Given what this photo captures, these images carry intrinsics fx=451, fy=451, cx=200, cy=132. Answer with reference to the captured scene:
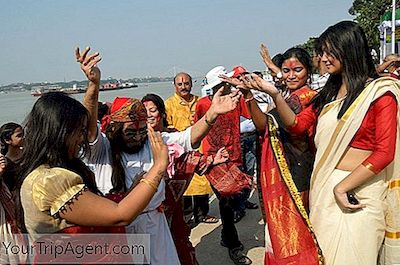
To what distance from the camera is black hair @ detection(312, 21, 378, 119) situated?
2.29 meters

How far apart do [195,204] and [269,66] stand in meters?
2.41

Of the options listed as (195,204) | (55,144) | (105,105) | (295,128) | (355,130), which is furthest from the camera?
(195,204)

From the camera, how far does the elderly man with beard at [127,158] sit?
2.32 metres

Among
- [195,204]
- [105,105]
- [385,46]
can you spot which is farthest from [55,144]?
[385,46]

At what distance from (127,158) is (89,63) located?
53 cm

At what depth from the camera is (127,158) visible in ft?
7.74

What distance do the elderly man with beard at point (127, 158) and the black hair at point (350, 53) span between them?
104 cm

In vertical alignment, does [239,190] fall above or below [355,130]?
below

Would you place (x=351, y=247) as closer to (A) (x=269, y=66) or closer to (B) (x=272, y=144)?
(B) (x=272, y=144)

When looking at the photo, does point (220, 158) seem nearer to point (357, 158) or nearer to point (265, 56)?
point (265, 56)

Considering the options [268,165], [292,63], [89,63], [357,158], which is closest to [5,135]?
[89,63]

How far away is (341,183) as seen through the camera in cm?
229

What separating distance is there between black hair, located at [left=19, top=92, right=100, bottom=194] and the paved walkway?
2433 millimetres

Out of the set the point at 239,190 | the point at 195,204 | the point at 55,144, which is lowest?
the point at 195,204
